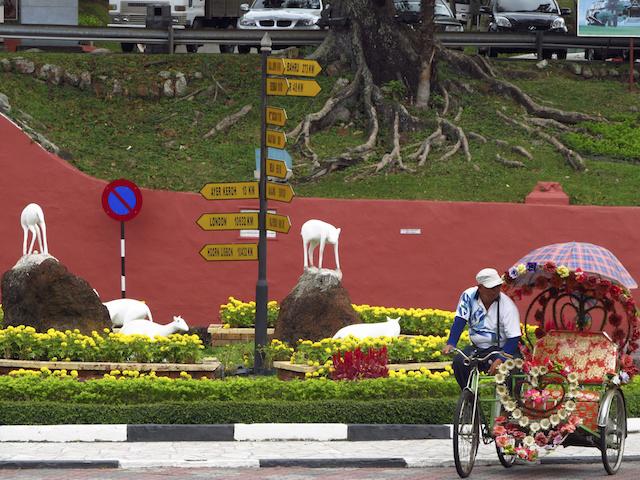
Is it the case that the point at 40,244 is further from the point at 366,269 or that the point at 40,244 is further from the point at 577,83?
the point at 577,83

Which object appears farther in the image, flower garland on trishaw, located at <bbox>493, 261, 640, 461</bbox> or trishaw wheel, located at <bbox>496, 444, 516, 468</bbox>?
trishaw wheel, located at <bbox>496, 444, 516, 468</bbox>

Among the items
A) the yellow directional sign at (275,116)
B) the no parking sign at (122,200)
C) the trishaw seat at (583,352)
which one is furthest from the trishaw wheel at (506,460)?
the no parking sign at (122,200)

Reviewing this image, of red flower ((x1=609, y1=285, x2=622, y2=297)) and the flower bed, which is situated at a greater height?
red flower ((x1=609, y1=285, x2=622, y2=297))

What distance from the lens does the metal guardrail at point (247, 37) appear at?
27.9m

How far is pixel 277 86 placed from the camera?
17375 mm

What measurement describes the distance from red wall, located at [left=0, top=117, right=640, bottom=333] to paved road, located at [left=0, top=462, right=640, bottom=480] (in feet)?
30.4

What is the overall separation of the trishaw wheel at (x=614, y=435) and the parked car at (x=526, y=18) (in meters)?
20.0

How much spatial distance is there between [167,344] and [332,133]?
9.60m

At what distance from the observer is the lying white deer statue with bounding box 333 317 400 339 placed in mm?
17641

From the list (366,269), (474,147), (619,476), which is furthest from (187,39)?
(619,476)

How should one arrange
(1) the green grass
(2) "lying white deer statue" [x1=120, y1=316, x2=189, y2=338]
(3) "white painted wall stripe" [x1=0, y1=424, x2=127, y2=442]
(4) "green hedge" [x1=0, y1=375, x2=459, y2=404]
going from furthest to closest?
(1) the green grass
(2) "lying white deer statue" [x1=120, y1=316, x2=189, y2=338]
(4) "green hedge" [x1=0, y1=375, x2=459, y2=404]
(3) "white painted wall stripe" [x1=0, y1=424, x2=127, y2=442]

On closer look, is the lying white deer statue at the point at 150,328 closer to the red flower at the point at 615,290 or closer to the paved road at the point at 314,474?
the paved road at the point at 314,474

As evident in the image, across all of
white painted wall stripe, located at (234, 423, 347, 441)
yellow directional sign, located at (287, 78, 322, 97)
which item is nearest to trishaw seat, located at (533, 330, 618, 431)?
white painted wall stripe, located at (234, 423, 347, 441)

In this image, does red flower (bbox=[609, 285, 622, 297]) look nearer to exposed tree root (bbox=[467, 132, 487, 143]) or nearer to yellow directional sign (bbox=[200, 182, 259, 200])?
yellow directional sign (bbox=[200, 182, 259, 200])
